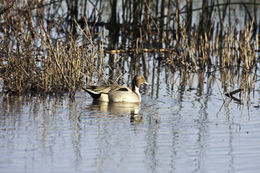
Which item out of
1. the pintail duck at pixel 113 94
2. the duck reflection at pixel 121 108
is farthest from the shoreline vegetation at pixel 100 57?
the duck reflection at pixel 121 108

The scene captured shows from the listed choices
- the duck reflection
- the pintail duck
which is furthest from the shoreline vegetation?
the duck reflection

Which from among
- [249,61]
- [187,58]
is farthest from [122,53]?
[249,61]

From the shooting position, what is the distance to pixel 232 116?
28.3 ft

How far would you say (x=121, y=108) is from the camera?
944 centimetres

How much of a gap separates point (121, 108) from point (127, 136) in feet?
7.75

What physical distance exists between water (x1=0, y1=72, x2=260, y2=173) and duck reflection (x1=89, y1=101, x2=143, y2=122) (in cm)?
2

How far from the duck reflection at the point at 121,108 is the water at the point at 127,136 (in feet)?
0.06

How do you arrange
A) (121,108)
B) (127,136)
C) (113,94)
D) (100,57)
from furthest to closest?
(100,57) < (113,94) < (121,108) < (127,136)

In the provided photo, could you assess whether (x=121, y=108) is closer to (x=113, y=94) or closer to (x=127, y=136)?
(x=113, y=94)

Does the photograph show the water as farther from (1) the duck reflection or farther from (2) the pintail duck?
(2) the pintail duck

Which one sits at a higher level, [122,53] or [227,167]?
[122,53]

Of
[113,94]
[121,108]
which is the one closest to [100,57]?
[113,94]

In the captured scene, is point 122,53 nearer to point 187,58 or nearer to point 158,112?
point 187,58

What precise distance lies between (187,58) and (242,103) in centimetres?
459
